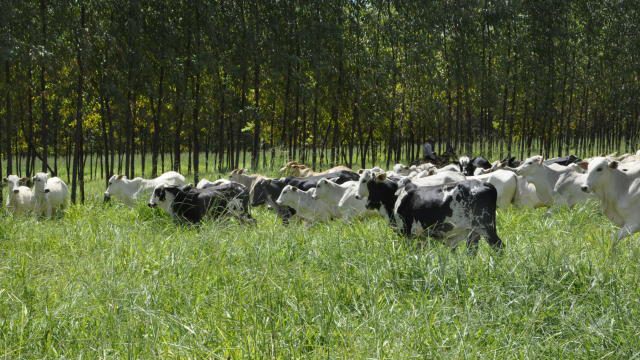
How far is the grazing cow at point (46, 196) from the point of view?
1459cm

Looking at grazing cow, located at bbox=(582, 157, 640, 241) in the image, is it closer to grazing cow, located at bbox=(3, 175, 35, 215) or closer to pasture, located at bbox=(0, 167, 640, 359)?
pasture, located at bbox=(0, 167, 640, 359)

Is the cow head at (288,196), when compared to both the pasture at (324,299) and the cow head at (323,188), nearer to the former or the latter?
the cow head at (323,188)

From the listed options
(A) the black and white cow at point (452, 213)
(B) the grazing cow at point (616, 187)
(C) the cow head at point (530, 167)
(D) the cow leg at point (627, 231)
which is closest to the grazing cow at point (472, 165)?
(C) the cow head at point (530, 167)

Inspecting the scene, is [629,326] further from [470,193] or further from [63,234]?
[63,234]

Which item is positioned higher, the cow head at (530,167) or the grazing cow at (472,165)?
the cow head at (530,167)

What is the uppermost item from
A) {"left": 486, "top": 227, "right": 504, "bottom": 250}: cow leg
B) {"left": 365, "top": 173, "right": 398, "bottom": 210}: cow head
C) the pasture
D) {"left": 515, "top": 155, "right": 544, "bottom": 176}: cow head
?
{"left": 515, "top": 155, "right": 544, "bottom": 176}: cow head

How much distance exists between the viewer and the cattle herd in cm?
828

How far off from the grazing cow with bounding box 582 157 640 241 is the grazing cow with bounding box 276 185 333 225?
4900 millimetres

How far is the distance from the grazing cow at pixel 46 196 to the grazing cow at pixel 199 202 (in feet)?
11.3

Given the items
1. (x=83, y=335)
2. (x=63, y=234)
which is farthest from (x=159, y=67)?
(x=83, y=335)

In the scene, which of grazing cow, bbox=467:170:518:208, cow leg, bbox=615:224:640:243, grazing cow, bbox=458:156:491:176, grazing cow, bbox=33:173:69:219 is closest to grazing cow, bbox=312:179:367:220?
grazing cow, bbox=467:170:518:208

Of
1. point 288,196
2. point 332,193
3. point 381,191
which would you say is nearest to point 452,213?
point 381,191

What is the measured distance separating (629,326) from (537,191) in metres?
8.70

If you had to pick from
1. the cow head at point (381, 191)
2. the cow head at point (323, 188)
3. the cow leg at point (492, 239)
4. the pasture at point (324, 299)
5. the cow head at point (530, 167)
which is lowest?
the pasture at point (324, 299)
